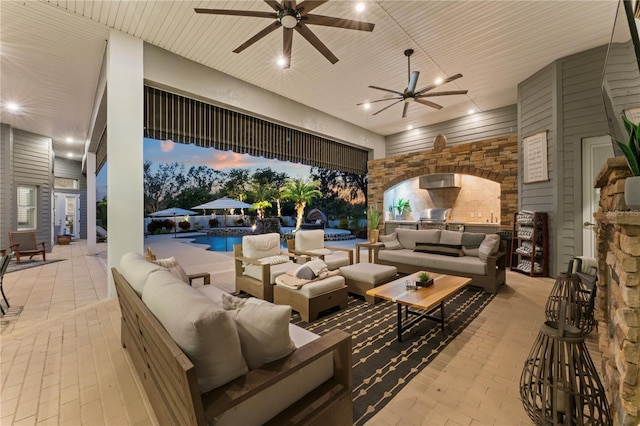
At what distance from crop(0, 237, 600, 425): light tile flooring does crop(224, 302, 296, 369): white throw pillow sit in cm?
92

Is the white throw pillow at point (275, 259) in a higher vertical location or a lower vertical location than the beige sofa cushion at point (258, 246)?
lower

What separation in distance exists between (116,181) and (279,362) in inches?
149

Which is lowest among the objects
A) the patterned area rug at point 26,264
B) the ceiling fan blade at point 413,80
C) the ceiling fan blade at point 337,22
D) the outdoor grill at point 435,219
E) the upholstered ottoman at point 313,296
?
the patterned area rug at point 26,264

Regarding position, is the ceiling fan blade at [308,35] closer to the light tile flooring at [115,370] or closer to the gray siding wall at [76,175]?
the light tile flooring at [115,370]

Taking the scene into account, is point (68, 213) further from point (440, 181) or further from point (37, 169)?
point (440, 181)

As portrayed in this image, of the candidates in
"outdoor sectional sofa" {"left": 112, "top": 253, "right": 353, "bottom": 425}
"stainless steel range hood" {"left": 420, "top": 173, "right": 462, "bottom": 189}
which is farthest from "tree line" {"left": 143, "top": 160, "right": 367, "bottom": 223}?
"outdoor sectional sofa" {"left": 112, "top": 253, "right": 353, "bottom": 425}

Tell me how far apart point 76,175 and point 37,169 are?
3.72 m

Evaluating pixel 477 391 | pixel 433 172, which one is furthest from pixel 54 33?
pixel 433 172

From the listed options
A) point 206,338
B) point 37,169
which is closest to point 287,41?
point 206,338

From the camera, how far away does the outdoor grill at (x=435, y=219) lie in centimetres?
733

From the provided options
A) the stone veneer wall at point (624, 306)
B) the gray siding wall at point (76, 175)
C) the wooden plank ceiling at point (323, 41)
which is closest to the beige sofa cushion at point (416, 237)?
the wooden plank ceiling at point (323, 41)

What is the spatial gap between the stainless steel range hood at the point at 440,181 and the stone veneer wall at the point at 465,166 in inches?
5.7

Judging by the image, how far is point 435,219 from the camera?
25.0 feet

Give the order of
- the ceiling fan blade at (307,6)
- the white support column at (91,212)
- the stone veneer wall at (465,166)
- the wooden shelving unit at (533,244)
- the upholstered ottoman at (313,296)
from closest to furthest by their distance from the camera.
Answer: the ceiling fan blade at (307,6) < the upholstered ottoman at (313,296) < the wooden shelving unit at (533,244) < the stone veneer wall at (465,166) < the white support column at (91,212)
